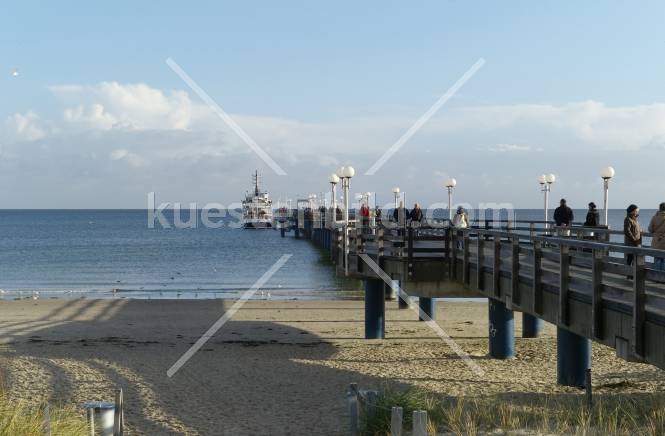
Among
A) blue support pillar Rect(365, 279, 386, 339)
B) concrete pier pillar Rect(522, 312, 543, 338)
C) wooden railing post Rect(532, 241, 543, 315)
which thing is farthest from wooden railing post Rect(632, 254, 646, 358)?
concrete pier pillar Rect(522, 312, 543, 338)

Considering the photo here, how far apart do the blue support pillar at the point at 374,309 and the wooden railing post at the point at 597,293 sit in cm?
1047

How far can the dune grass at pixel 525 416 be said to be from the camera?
896 centimetres

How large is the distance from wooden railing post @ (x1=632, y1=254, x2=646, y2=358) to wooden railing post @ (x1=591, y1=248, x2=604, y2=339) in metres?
0.84

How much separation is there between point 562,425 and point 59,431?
5.58 m

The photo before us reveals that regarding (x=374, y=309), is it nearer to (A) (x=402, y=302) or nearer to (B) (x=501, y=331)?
(B) (x=501, y=331)

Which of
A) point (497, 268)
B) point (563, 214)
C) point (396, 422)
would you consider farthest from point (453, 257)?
point (396, 422)

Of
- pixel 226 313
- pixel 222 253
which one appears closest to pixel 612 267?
pixel 226 313

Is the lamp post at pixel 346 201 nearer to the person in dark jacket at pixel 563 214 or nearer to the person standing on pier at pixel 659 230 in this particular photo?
the person in dark jacket at pixel 563 214

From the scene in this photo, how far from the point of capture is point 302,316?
2542 cm

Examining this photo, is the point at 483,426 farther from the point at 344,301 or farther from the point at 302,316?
the point at 344,301

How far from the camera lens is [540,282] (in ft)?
37.0

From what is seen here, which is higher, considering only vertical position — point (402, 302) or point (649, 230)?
point (649, 230)

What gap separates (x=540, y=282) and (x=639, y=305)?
2.96m

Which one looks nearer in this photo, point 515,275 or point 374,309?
point 515,275
